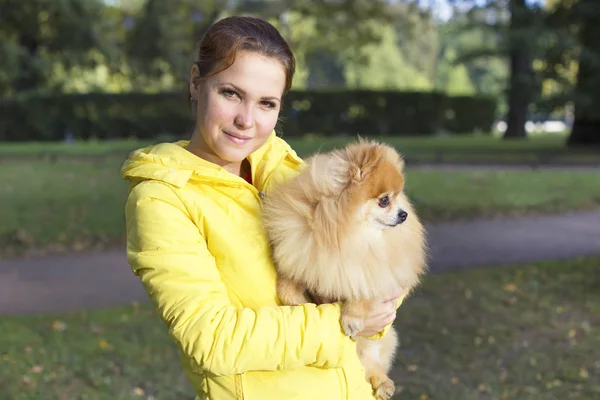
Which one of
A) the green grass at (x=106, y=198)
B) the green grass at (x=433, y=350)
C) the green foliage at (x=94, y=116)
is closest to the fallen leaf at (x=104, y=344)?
the green grass at (x=433, y=350)

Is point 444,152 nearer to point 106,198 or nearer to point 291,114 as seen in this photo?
point 291,114

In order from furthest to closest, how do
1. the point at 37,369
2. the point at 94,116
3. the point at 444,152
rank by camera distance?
the point at 94,116 < the point at 444,152 < the point at 37,369

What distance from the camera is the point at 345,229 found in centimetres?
223

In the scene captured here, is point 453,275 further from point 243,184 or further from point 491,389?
point 243,184

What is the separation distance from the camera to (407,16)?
97.9 feet

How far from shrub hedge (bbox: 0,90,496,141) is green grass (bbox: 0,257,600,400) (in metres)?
17.8

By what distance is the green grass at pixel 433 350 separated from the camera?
17.1 ft

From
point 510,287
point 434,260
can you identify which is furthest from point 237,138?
point 434,260

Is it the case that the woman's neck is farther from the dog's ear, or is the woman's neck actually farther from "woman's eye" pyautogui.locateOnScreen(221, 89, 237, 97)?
the dog's ear

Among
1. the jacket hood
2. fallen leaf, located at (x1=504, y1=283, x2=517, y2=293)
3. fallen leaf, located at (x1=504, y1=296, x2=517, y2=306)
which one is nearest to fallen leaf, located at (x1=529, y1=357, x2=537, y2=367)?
fallen leaf, located at (x1=504, y1=296, x2=517, y2=306)

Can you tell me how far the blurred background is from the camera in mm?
5668

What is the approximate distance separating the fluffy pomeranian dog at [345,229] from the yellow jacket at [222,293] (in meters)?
0.08

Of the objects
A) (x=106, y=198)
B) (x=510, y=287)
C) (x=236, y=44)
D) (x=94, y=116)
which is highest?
(x=236, y=44)

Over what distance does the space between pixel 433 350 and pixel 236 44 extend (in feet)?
14.9
